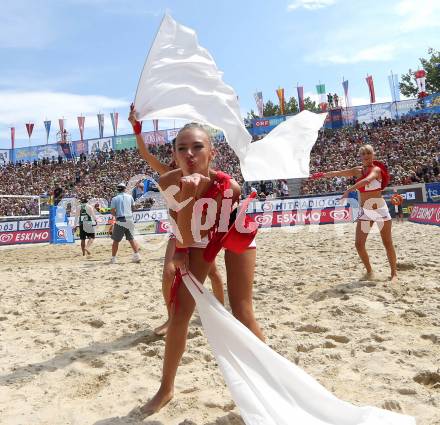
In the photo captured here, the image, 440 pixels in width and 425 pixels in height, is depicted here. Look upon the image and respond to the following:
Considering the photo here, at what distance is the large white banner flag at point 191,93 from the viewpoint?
2594 mm

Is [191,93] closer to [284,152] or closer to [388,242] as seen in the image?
[284,152]

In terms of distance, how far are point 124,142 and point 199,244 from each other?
32987mm

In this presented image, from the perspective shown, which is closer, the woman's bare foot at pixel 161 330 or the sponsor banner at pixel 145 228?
the woman's bare foot at pixel 161 330

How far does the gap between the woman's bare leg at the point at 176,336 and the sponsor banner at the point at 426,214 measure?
39.1 feet

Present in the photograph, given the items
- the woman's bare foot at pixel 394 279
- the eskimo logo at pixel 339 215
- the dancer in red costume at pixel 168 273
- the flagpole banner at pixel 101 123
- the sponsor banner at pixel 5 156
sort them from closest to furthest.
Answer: the dancer in red costume at pixel 168 273 → the woman's bare foot at pixel 394 279 → the eskimo logo at pixel 339 215 → the sponsor banner at pixel 5 156 → the flagpole banner at pixel 101 123

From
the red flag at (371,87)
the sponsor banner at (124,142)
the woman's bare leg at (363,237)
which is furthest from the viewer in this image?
the red flag at (371,87)

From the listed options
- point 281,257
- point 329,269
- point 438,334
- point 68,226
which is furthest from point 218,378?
point 68,226

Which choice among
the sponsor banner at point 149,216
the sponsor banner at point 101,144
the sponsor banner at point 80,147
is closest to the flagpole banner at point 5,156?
the sponsor banner at point 80,147

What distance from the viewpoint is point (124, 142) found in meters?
34.2

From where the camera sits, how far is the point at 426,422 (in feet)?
6.92

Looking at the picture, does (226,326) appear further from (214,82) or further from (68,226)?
(68,226)

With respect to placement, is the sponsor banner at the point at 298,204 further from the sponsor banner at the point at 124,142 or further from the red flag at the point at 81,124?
the red flag at the point at 81,124

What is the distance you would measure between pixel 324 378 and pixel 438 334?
1.24 metres

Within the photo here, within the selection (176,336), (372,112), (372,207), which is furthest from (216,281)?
(372,112)
